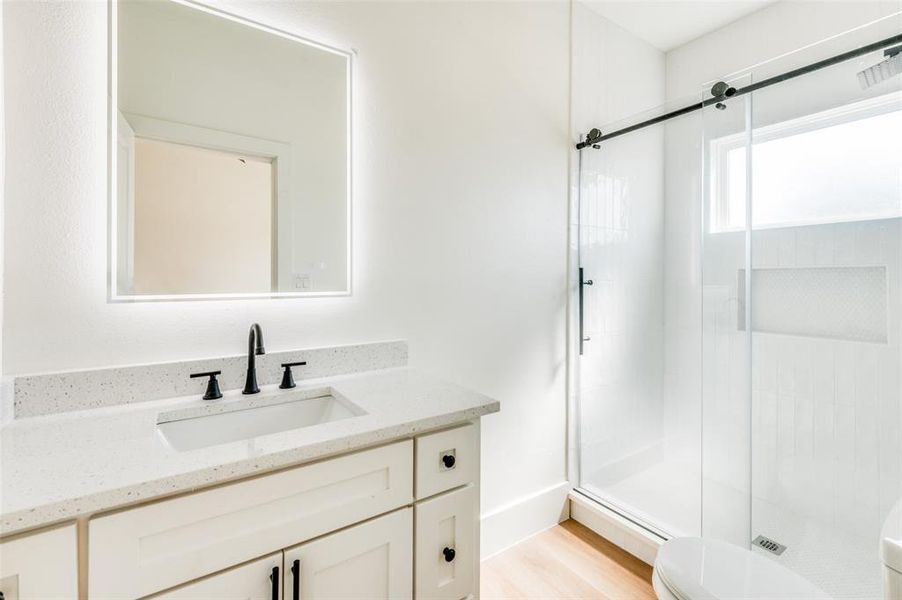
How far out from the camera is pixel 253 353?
1207 mm

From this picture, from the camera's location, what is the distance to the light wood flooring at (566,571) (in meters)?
1.62

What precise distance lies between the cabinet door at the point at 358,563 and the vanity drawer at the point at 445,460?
87 millimetres

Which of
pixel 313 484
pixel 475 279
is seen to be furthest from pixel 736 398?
pixel 313 484

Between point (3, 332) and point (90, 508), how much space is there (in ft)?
2.20

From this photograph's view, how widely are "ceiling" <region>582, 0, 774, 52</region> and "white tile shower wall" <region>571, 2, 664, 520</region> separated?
6 cm

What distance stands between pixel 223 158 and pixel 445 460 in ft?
3.68

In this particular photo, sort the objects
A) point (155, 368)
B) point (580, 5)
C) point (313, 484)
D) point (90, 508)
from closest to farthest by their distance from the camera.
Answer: point (90, 508) < point (313, 484) < point (155, 368) < point (580, 5)

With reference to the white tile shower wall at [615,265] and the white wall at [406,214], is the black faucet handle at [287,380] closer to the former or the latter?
the white wall at [406,214]

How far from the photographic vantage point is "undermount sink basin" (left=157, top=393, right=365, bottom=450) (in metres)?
1.07

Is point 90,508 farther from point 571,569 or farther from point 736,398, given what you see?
point 736,398

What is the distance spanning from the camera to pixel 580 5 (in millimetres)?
2160

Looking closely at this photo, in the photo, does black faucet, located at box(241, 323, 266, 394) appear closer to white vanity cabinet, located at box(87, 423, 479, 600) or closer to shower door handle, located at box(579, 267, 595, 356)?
white vanity cabinet, located at box(87, 423, 479, 600)

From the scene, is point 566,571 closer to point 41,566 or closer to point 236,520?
point 236,520

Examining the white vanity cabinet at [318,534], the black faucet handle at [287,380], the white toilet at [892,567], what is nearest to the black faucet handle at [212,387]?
the black faucet handle at [287,380]
